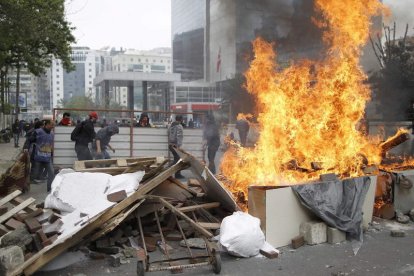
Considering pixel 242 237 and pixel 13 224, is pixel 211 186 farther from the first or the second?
pixel 13 224

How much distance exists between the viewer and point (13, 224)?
5.68 meters

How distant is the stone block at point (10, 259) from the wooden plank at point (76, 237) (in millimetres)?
70

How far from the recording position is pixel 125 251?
5375 mm

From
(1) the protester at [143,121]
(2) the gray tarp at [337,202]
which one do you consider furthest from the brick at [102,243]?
(1) the protester at [143,121]

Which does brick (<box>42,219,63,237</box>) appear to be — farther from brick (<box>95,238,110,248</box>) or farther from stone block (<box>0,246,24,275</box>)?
stone block (<box>0,246,24,275</box>)

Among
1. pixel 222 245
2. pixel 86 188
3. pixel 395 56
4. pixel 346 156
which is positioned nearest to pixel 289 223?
pixel 222 245

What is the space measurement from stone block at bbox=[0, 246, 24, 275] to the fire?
3.69 metres

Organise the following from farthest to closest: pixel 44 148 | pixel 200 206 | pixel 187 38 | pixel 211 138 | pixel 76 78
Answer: pixel 76 78, pixel 187 38, pixel 211 138, pixel 44 148, pixel 200 206

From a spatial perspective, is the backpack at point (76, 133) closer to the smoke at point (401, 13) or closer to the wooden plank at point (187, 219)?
the wooden plank at point (187, 219)

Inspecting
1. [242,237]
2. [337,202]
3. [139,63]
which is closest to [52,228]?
[242,237]

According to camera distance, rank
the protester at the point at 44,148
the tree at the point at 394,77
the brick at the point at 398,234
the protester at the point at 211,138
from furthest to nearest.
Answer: the tree at the point at 394,77 < the protester at the point at 211,138 < the protester at the point at 44,148 < the brick at the point at 398,234

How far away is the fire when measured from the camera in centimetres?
721

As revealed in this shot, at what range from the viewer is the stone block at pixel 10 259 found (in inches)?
173

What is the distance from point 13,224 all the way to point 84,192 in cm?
103
